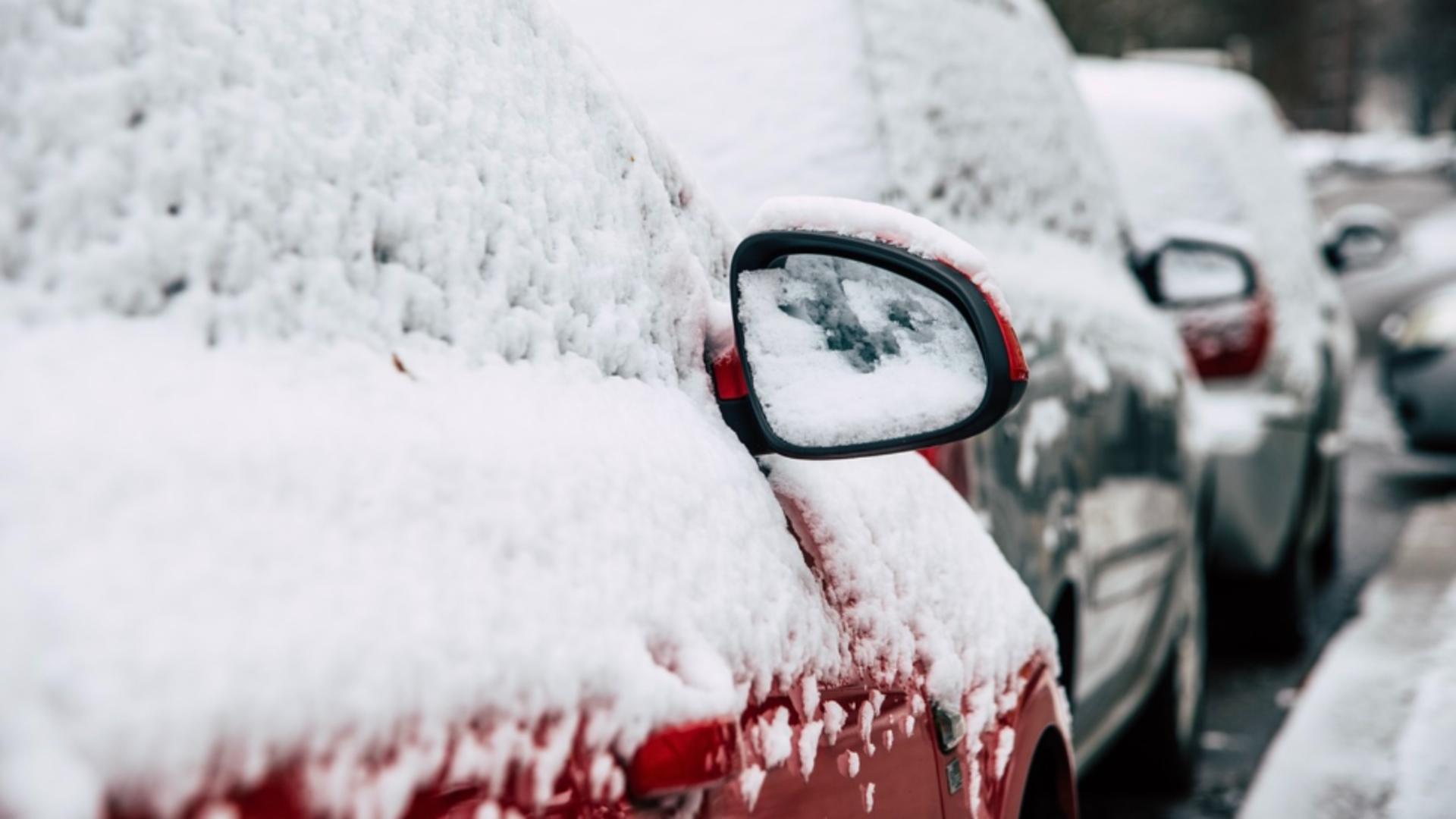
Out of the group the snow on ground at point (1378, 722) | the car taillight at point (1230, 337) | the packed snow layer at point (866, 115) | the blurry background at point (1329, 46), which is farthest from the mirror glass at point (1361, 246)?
the blurry background at point (1329, 46)

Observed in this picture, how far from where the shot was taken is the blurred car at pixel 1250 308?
547 cm

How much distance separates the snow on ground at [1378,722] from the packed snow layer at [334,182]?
2.97m

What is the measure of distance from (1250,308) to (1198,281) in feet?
3.33

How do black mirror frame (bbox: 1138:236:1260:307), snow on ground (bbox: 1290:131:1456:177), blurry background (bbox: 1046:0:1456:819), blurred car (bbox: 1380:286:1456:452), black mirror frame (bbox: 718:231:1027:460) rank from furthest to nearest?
snow on ground (bbox: 1290:131:1456:177), blurred car (bbox: 1380:286:1456:452), blurry background (bbox: 1046:0:1456:819), black mirror frame (bbox: 1138:236:1260:307), black mirror frame (bbox: 718:231:1027:460)

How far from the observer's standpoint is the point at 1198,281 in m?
4.89

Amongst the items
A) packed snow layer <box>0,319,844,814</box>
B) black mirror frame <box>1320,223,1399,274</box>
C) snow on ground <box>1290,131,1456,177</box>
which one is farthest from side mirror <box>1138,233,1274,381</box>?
snow on ground <box>1290,131,1456,177</box>

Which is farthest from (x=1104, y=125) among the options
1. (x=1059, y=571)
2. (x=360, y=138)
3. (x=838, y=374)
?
(x=360, y=138)

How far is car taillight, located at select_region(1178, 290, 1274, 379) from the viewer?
5.81m

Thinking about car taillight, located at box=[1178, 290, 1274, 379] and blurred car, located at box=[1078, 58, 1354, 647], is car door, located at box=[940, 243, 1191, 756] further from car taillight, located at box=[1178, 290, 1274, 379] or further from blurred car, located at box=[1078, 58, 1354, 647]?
car taillight, located at box=[1178, 290, 1274, 379]

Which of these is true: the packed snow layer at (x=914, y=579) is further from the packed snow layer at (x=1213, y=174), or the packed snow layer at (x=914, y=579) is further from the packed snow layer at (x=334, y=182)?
the packed snow layer at (x=1213, y=174)

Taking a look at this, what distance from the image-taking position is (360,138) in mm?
1422

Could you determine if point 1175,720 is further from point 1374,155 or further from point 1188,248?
point 1374,155

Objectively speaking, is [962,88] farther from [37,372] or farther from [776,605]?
A: [37,372]

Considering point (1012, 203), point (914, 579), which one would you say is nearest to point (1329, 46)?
point (1012, 203)
